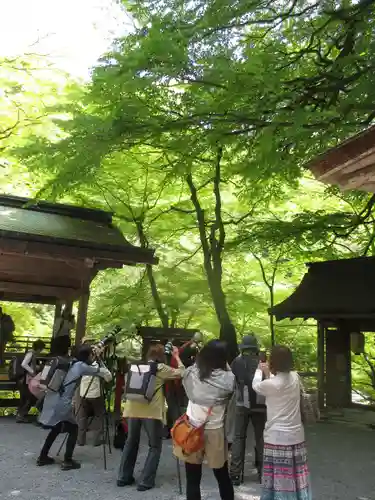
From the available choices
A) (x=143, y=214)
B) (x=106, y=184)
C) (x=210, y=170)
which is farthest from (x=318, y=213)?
(x=106, y=184)

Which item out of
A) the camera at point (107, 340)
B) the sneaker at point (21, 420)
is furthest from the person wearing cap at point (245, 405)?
the sneaker at point (21, 420)

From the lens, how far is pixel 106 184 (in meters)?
13.0

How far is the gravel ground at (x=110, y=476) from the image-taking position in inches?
195

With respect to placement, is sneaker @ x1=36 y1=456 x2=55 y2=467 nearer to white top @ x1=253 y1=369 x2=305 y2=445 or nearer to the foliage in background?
white top @ x1=253 y1=369 x2=305 y2=445

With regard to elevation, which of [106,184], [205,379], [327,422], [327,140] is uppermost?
[106,184]

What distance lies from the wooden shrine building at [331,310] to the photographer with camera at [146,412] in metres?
7.40

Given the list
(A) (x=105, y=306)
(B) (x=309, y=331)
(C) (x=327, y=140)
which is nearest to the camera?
(C) (x=327, y=140)

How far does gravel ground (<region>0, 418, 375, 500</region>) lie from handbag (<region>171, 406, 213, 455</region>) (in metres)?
1.25

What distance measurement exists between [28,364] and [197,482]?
5.42m

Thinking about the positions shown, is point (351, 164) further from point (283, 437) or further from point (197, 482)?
point (197, 482)

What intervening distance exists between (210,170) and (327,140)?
597 centimetres

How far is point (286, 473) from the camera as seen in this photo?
13.1 ft

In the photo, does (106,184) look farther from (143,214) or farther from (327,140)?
(327,140)

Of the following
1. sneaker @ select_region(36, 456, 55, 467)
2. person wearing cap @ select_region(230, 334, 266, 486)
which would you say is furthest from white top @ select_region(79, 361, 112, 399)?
person wearing cap @ select_region(230, 334, 266, 486)
